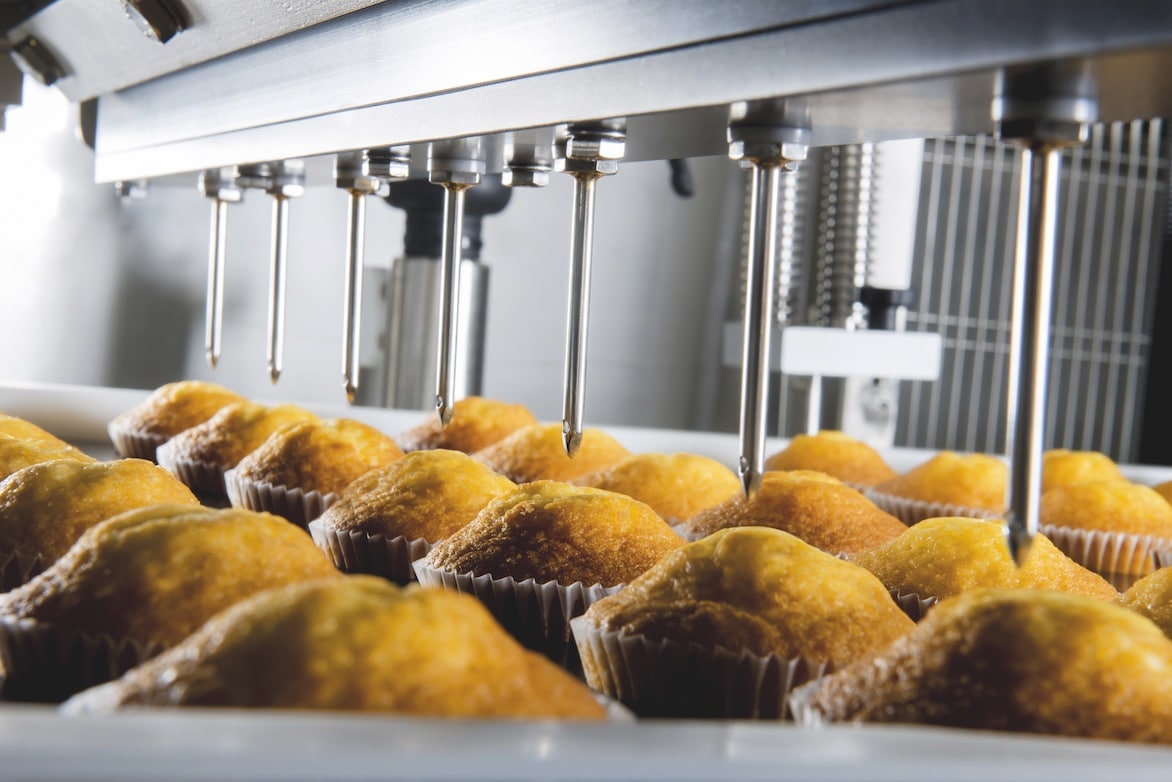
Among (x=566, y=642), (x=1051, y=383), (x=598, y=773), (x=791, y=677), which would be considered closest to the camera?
(x=598, y=773)

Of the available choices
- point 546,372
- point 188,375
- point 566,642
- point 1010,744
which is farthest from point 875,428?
point 1010,744

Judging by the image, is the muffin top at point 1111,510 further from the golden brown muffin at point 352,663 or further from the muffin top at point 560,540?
the golden brown muffin at point 352,663

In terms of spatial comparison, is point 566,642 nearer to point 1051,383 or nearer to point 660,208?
point 660,208

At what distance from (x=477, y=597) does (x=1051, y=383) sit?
4340 millimetres

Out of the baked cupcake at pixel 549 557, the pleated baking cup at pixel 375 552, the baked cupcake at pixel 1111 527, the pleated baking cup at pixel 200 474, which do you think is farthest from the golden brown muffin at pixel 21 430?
the baked cupcake at pixel 1111 527

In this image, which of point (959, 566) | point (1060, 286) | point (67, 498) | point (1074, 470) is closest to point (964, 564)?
point (959, 566)

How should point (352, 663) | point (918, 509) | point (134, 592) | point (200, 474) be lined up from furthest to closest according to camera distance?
1. point (918, 509)
2. point (200, 474)
3. point (134, 592)
4. point (352, 663)

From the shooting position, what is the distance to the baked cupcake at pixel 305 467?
173cm

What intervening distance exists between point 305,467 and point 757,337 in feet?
3.15

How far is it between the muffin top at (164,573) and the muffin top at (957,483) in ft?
4.47

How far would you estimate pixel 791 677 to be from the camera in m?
1.00

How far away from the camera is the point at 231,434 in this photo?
1.99 m

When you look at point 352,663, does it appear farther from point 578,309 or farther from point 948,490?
point 948,490

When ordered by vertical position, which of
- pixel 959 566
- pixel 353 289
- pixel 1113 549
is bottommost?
pixel 1113 549
